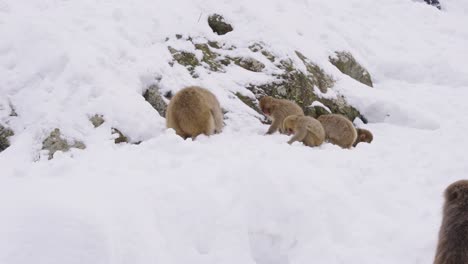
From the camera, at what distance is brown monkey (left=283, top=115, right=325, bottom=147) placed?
24.4 feet

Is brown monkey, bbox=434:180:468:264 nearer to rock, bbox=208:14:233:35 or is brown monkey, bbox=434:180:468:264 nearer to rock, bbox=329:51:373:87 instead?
rock, bbox=208:14:233:35

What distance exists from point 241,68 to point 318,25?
140 inches

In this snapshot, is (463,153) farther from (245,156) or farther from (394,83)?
(394,83)

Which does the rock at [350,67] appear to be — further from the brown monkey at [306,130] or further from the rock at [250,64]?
the brown monkey at [306,130]

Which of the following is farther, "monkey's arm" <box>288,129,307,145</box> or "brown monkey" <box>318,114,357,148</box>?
"brown monkey" <box>318,114,357,148</box>

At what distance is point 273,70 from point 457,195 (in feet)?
17.0

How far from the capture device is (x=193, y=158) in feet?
17.4

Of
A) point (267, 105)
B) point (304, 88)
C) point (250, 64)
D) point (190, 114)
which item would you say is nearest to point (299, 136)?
point (267, 105)

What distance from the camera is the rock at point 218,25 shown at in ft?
31.7

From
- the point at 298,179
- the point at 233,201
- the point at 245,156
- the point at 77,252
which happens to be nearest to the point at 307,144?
the point at 245,156

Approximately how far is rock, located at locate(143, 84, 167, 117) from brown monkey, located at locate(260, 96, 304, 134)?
1743 millimetres

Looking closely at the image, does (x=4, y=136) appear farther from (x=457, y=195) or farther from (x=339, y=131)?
(x=457, y=195)

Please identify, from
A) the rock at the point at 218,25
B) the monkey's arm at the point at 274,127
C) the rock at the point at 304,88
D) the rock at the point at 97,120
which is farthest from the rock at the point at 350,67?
the rock at the point at 97,120

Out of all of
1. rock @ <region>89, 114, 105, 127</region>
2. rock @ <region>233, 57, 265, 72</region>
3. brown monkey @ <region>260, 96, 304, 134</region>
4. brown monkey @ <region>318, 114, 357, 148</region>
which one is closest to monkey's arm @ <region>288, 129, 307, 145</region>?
brown monkey @ <region>260, 96, 304, 134</region>
